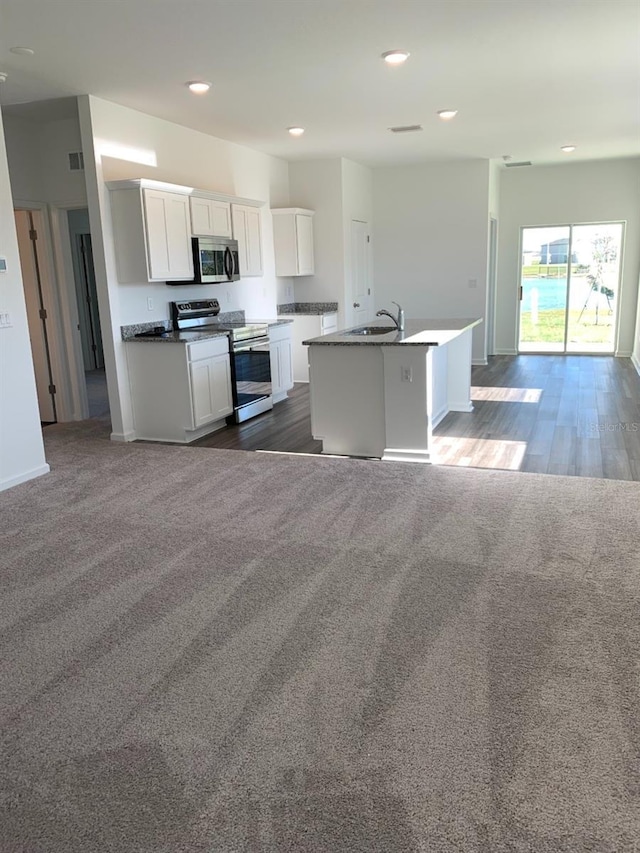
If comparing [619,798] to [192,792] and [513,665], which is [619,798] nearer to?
[513,665]

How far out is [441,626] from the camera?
9.12 feet

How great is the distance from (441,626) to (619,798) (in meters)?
0.99

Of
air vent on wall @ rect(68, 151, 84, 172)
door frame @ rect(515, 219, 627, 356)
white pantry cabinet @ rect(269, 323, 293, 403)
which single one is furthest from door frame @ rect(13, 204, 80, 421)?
door frame @ rect(515, 219, 627, 356)

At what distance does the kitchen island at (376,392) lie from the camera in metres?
4.96

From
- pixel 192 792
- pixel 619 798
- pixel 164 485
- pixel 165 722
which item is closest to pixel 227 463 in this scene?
pixel 164 485

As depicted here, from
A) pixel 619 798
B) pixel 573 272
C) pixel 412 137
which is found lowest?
pixel 619 798

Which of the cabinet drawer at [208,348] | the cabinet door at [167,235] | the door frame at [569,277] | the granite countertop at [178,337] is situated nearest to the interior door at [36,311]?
the granite countertop at [178,337]

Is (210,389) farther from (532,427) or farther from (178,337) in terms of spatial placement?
(532,427)

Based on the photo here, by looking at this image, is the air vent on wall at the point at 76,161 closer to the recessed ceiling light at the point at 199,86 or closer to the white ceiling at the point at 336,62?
the white ceiling at the point at 336,62

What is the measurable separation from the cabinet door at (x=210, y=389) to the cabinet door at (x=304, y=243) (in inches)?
105

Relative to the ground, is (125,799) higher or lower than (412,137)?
lower

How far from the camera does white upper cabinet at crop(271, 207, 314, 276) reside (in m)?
8.30

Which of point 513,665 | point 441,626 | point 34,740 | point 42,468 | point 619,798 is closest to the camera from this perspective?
point 619,798

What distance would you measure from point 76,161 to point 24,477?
3193mm
